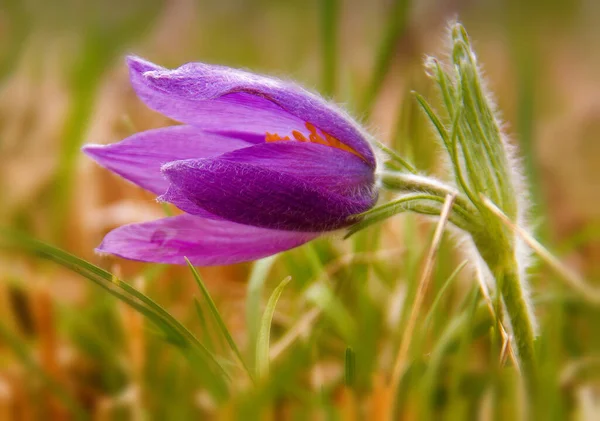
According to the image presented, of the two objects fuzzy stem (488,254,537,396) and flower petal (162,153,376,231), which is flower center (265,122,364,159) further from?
fuzzy stem (488,254,537,396)

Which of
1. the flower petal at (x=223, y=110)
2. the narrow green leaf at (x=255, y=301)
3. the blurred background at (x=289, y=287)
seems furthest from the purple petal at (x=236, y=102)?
the narrow green leaf at (x=255, y=301)

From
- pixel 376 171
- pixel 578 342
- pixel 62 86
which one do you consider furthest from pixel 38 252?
pixel 62 86

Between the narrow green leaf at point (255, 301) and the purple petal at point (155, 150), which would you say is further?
the narrow green leaf at point (255, 301)

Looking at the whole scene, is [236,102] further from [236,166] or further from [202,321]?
[202,321]

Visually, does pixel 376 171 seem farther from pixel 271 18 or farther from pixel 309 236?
pixel 271 18

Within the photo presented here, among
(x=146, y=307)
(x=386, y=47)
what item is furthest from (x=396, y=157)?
(x=386, y=47)

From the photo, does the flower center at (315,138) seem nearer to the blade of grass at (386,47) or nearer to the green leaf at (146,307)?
the green leaf at (146,307)
